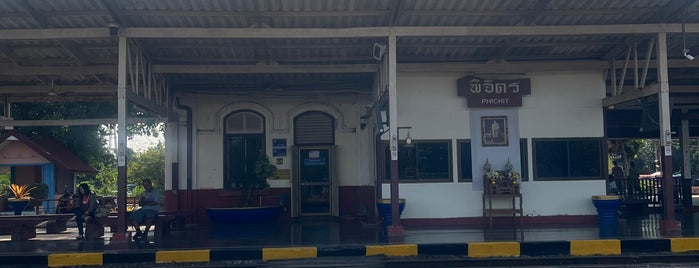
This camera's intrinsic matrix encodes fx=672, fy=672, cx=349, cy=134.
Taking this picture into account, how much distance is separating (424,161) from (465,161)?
0.94m

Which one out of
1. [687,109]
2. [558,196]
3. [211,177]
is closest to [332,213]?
[211,177]

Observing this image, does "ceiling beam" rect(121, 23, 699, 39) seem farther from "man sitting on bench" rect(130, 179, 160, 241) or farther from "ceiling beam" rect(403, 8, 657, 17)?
"man sitting on bench" rect(130, 179, 160, 241)

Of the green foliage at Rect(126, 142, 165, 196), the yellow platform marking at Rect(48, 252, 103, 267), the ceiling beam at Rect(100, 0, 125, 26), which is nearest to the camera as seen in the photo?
the yellow platform marking at Rect(48, 252, 103, 267)

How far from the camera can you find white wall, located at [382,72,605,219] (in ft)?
50.3

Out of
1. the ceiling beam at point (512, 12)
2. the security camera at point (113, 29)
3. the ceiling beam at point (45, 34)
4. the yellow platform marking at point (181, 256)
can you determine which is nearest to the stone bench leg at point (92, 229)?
the yellow platform marking at point (181, 256)

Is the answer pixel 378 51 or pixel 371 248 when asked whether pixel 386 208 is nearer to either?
pixel 371 248

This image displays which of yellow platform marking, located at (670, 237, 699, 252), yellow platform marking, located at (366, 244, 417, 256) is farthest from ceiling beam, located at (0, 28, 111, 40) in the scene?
yellow platform marking, located at (670, 237, 699, 252)

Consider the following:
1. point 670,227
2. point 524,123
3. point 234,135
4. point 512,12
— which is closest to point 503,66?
point 524,123

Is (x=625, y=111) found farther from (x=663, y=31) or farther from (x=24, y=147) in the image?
(x=24, y=147)

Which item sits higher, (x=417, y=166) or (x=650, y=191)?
(x=417, y=166)

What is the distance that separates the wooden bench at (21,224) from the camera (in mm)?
13336

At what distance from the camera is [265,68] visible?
50.6ft

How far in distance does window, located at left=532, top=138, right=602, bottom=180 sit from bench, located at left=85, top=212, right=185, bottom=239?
331 inches

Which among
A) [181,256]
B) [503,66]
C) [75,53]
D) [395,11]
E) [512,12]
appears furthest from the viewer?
[503,66]
